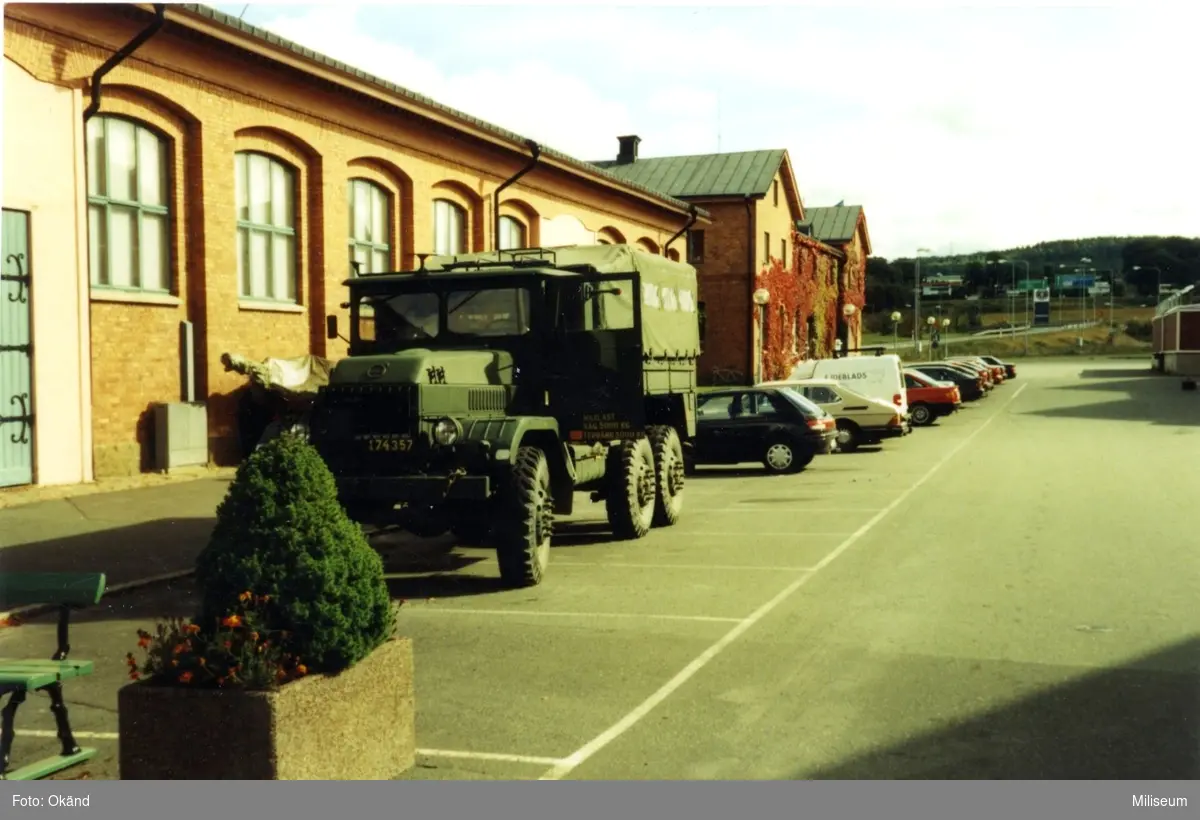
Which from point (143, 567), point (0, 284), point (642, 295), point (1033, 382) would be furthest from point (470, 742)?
point (1033, 382)

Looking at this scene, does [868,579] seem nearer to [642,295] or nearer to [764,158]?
[642,295]

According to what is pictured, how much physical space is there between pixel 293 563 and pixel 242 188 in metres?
15.7

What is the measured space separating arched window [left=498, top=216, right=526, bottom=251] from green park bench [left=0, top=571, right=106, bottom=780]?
72.5 feet

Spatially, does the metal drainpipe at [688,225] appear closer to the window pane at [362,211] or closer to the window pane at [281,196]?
the window pane at [362,211]

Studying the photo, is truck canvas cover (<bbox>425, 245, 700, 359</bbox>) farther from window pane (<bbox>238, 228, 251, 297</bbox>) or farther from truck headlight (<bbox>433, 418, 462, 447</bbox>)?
window pane (<bbox>238, 228, 251, 297</bbox>)

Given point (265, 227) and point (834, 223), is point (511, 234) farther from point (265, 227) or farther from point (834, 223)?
point (834, 223)

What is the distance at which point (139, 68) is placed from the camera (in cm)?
1684

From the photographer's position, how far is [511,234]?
28.9 m

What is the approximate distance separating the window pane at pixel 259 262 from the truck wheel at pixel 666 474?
844 centimetres

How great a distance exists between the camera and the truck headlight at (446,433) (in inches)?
403

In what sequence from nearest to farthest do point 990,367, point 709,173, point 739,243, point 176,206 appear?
point 176,206 < point 739,243 < point 709,173 < point 990,367

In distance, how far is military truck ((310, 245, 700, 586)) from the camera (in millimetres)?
10266

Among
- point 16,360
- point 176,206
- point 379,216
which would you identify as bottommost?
point 16,360

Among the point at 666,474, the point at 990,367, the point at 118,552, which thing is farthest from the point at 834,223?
the point at 118,552
